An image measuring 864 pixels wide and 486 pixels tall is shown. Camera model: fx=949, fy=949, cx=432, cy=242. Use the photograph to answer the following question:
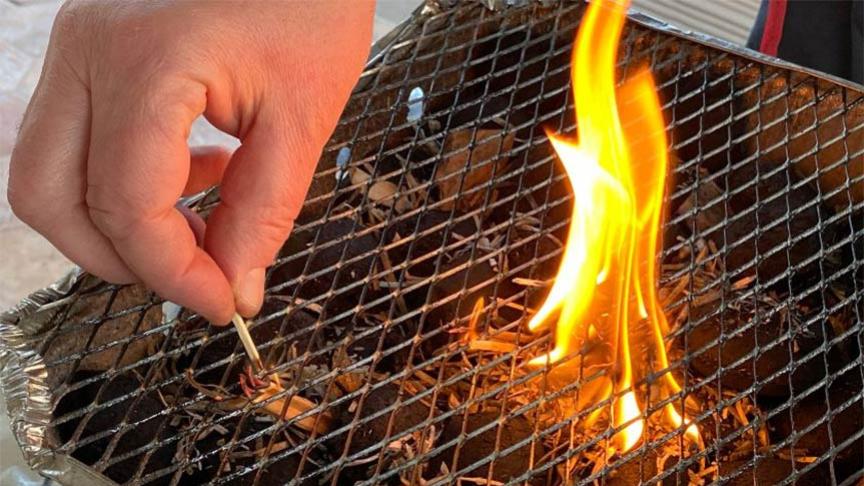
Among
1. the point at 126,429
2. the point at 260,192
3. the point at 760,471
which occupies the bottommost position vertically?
the point at 760,471

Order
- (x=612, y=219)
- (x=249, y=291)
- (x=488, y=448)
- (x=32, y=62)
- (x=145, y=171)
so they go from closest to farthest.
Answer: (x=145, y=171) → (x=249, y=291) → (x=488, y=448) → (x=612, y=219) → (x=32, y=62)

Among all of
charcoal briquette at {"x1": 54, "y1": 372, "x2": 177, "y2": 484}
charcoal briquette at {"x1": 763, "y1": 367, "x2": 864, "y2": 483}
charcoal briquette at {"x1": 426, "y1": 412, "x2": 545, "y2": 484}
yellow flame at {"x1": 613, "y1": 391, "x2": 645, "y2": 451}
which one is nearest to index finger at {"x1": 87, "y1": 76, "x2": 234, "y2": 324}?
charcoal briquette at {"x1": 54, "y1": 372, "x2": 177, "y2": 484}

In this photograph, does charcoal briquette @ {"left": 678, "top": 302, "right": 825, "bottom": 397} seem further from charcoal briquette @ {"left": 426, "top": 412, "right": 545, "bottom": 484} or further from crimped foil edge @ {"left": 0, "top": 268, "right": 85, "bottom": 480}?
crimped foil edge @ {"left": 0, "top": 268, "right": 85, "bottom": 480}

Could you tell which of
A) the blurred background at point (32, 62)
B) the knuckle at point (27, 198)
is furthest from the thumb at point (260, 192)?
the blurred background at point (32, 62)

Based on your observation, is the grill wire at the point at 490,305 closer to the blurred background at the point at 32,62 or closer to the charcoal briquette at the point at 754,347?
the charcoal briquette at the point at 754,347

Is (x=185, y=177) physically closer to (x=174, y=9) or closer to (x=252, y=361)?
(x=174, y=9)

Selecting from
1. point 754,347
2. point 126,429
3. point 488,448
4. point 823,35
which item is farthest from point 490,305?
point 823,35

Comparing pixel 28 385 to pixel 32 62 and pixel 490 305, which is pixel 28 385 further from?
pixel 32 62
